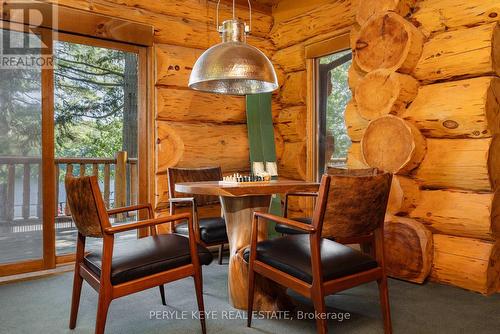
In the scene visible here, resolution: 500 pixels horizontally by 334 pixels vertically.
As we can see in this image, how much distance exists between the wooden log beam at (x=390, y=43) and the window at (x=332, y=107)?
27.7 inches

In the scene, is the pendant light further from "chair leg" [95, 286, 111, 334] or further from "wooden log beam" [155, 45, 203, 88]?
"chair leg" [95, 286, 111, 334]

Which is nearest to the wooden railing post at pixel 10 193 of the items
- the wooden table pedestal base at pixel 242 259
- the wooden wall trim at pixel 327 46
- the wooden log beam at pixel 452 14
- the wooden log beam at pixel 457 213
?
Answer: the wooden table pedestal base at pixel 242 259

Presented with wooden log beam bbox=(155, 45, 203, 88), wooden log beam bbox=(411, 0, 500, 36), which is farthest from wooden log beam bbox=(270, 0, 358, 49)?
wooden log beam bbox=(155, 45, 203, 88)

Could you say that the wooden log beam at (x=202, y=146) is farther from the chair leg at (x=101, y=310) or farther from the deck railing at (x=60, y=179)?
the chair leg at (x=101, y=310)

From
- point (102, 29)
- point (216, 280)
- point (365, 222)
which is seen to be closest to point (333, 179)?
point (365, 222)

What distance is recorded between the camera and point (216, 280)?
292 cm

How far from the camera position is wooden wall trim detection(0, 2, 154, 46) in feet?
9.67

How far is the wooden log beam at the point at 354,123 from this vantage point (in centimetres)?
325

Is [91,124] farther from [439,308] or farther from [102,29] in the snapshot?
[439,308]

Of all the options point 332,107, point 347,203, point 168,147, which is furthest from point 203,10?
point 347,203

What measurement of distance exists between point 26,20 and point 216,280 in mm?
2663

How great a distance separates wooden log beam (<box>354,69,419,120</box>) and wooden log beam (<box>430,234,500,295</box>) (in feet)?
3.57

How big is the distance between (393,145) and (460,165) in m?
0.49

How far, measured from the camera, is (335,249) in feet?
6.36
